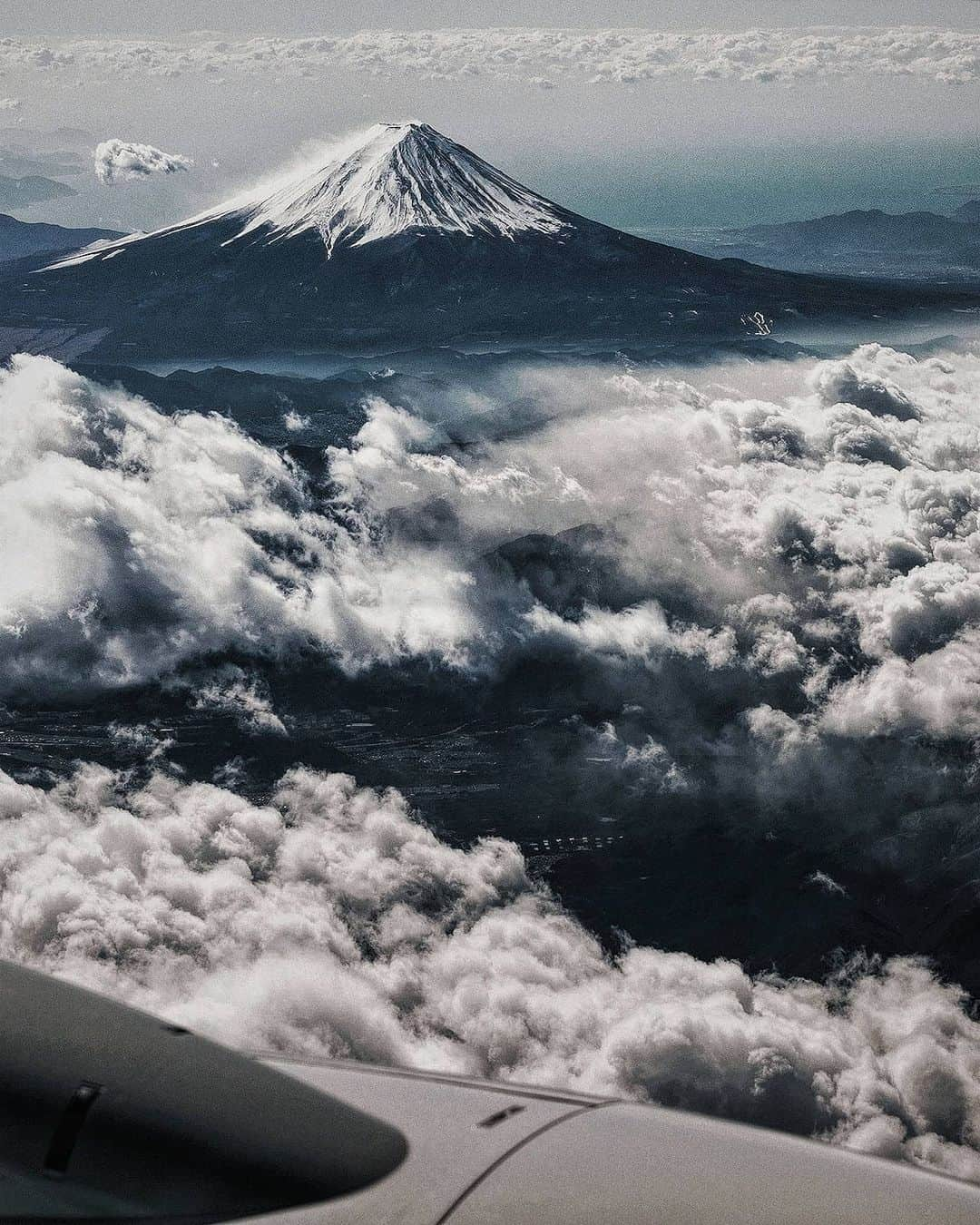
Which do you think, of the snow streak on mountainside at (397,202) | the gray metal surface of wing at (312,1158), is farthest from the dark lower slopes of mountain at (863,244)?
the gray metal surface of wing at (312,1158)

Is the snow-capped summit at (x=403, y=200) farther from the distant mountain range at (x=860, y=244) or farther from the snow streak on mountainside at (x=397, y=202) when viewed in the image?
the distant mountain range at (x=860, y=244)

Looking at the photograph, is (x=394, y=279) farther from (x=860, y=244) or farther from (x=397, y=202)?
(x=860, y=244)

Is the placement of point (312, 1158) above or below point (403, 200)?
below

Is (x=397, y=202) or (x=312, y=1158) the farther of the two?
(x=397, y=202)

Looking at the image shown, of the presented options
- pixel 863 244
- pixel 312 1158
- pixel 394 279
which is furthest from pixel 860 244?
pixel 312 1158

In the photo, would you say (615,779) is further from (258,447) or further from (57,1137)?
(57,1137)

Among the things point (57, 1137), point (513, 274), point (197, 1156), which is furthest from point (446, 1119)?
point (513, 274)
